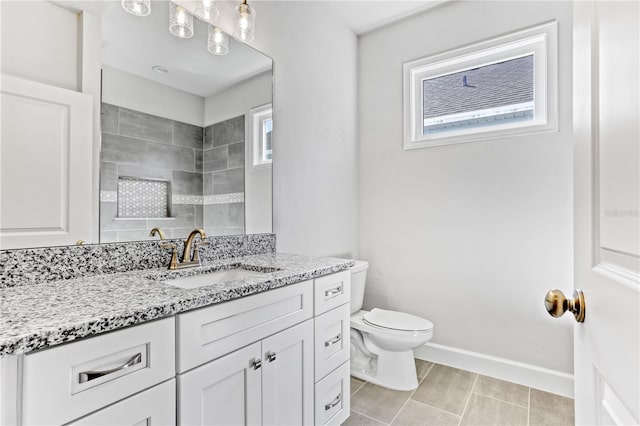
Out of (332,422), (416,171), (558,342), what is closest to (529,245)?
(558,342)

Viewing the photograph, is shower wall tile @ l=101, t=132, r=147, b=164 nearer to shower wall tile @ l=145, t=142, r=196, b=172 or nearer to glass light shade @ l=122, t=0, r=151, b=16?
shower wall tile @ l=145, t=142, r=196, b=172

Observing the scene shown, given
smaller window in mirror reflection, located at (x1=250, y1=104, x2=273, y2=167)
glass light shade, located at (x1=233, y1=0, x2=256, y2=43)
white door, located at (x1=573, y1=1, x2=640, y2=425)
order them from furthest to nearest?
smaller window in mirror reflection, located at (x1=250, y1=104, x2=273, y2=167) < glass light shade, located at (x1=233, y1=0, x2=256, y2=43) < white door, located at (x1=573, y1=1, x2=640, y2=425)

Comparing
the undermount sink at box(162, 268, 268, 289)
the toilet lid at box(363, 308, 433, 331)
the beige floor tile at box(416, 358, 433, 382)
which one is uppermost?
the undermount sink at box(162, 268, 268, 289)

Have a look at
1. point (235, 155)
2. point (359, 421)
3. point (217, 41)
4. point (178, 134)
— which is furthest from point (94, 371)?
point (217, 41)

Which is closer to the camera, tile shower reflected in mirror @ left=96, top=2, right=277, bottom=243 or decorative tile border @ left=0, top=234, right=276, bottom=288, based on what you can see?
decorative tile border @ left=0, top=234, right=276, bottom=288

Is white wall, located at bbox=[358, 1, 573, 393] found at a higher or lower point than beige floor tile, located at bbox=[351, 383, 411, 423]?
higher

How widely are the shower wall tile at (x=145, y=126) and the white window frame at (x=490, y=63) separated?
1.76 meters

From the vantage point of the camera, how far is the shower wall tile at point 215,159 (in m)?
1.65

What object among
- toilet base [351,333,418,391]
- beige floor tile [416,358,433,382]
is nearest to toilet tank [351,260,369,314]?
toilet base [351,333,418,391]

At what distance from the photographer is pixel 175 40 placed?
5.10 ft

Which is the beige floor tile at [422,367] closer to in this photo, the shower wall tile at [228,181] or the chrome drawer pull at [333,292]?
the chrome drawer pull at [333,292]

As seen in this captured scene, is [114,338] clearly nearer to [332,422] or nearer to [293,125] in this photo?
[332,422]

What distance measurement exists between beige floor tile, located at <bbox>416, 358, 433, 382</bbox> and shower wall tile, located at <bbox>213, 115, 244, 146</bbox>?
193cm

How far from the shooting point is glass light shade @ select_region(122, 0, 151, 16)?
1.34 meters
